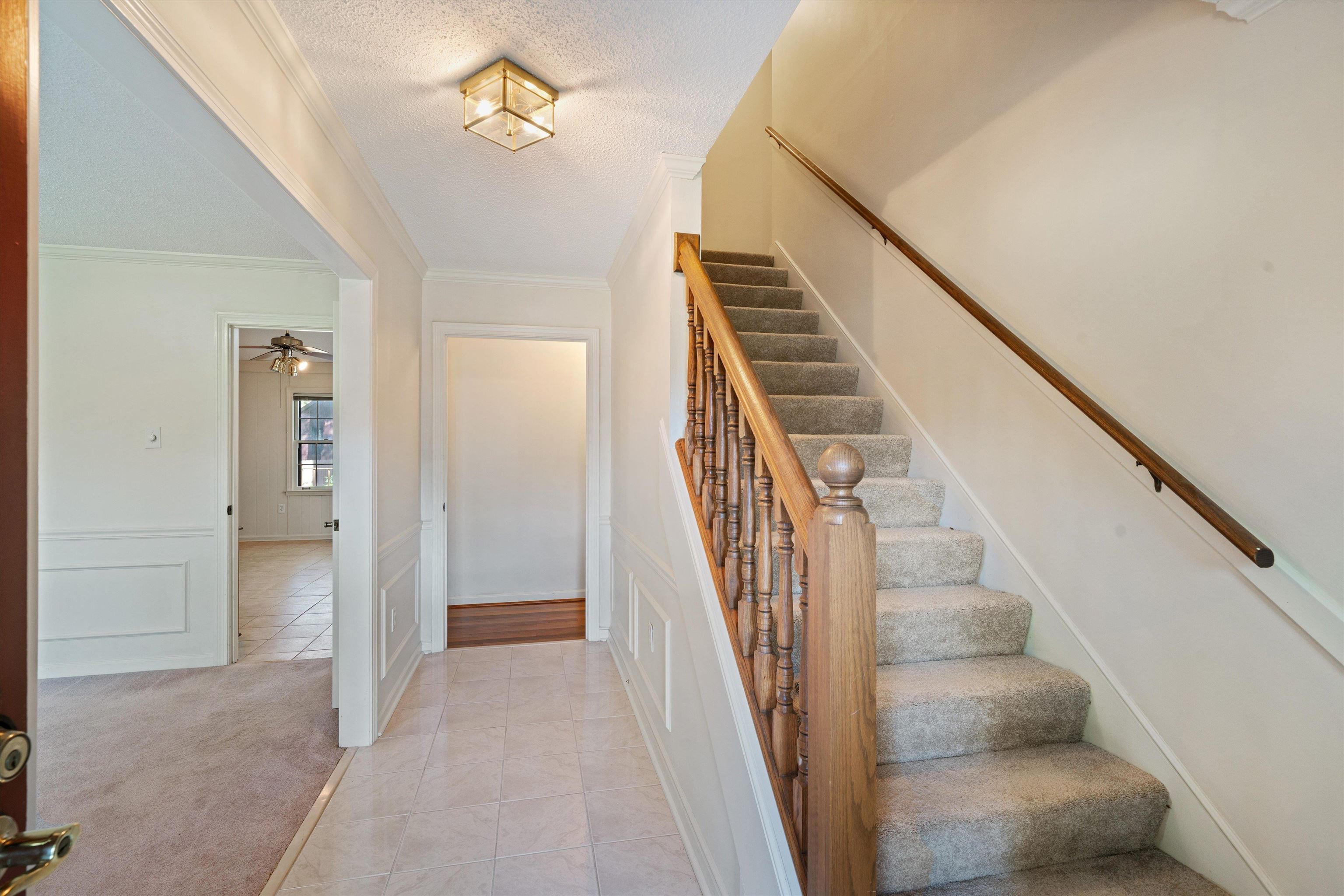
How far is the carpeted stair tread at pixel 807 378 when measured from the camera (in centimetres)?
266

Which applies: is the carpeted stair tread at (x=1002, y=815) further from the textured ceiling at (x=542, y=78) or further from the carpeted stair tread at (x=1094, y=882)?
the textured ceiling at (x=542, y=78)

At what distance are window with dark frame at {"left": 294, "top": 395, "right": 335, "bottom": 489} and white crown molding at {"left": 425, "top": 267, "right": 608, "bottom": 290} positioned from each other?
17.6 ft

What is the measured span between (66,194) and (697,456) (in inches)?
124

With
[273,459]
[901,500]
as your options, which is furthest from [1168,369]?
[273,459]

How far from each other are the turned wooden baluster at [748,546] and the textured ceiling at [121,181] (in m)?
1.94

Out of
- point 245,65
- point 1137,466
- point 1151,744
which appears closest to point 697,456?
point 1137,466

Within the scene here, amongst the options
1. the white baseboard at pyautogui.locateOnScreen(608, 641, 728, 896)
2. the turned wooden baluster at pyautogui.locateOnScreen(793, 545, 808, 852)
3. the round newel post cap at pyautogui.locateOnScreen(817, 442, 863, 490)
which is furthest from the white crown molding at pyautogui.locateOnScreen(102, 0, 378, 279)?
the white baseboard at pyautogui.locateOnScreen(608, 641, 728, 896)

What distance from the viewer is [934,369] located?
233 cm

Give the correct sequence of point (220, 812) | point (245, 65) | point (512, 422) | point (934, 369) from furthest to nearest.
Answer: point (512, 422) → point (934, 369) → point (220, 812) → point (245, 65)

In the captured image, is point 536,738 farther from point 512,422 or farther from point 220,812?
point 512,422

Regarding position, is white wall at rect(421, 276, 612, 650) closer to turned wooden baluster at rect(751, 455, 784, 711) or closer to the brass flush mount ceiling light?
the brass flush mount ceiling light

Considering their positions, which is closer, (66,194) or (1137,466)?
(1137,466)

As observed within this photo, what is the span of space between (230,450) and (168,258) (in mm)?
1172

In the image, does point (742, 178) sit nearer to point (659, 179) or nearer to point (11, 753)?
point (659, 179)
